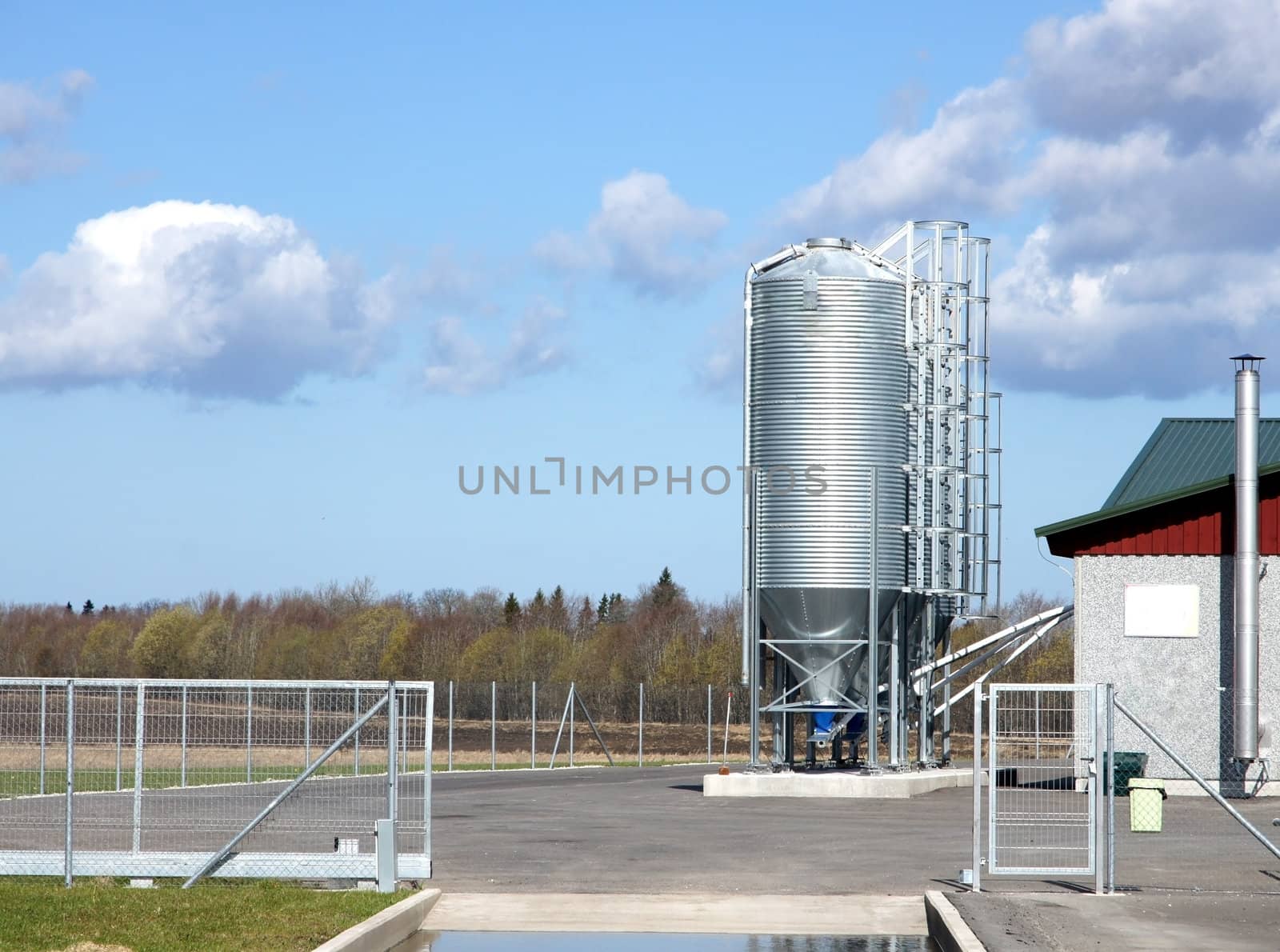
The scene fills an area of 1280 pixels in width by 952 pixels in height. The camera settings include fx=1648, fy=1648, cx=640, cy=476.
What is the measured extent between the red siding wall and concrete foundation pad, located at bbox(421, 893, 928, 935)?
15.1 meters

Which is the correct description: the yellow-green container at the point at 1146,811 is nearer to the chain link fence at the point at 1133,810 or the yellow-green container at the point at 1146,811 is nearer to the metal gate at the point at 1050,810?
the chain link fence at the point at 1133,810

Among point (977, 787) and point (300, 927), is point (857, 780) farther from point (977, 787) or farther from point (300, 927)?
point (300, 927)

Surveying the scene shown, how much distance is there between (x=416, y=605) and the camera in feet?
430

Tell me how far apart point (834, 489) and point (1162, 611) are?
6090 mm

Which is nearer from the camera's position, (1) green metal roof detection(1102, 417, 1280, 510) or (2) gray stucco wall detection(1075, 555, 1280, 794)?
(2) gray stucco wall detection(1075, 555, 1280, 794)

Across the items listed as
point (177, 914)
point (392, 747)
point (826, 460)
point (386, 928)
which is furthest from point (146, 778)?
point (386, 928)

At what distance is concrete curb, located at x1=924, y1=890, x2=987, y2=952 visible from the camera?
1196cm

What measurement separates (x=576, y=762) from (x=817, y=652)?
1693cm

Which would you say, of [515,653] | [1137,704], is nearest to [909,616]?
[1137,704]

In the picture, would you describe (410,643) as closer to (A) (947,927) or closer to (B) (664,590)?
(B) (664,590)

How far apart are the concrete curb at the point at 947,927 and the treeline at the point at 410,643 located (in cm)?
6173

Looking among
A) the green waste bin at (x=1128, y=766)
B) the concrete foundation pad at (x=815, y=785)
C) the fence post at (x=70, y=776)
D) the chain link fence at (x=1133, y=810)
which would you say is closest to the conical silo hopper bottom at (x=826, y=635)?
the concrete foundation pad at (x=815, y=785)

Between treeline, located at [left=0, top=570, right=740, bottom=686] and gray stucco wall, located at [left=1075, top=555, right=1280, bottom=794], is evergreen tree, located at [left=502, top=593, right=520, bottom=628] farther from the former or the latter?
gray stucco wall, located at [left=1075, top=555, right=1280, bottom=794]

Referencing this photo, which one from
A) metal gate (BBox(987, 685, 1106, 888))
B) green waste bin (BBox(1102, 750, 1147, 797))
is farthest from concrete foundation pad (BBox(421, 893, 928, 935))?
green waste bin (BBox(1102, 750, 1147, 797))
